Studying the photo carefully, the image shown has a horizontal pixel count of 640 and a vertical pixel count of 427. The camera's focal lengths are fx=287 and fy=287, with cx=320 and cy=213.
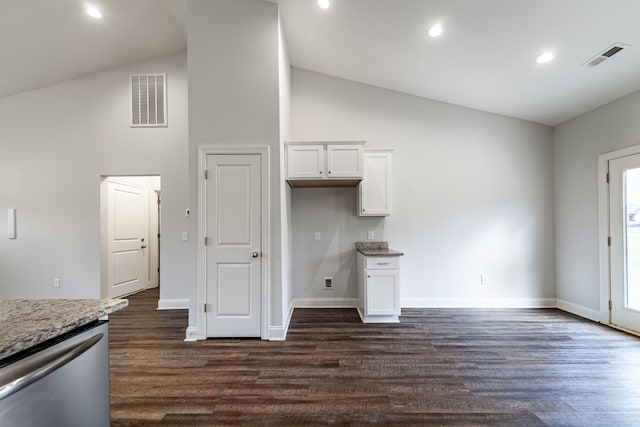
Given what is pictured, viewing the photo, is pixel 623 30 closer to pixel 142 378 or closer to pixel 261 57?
pixel 261 57

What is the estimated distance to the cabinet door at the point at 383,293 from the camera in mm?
3787

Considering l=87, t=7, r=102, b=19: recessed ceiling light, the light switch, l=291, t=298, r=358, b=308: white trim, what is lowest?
l=291, t=298, r=358, b=308: white trim

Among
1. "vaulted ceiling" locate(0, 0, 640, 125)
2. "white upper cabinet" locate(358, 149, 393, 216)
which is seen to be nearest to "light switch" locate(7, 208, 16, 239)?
"vaulted ceiling" locate(0, 0, 640, 125)

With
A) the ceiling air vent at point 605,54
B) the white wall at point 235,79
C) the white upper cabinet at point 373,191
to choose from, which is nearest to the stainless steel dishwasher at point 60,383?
the white wall at point 235,79

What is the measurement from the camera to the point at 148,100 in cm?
471

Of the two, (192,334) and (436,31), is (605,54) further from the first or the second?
(192,334)

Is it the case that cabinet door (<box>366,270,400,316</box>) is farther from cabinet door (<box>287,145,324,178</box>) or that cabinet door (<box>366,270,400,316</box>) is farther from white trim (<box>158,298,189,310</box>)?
white trim (<box>158,298,189,310</box>)

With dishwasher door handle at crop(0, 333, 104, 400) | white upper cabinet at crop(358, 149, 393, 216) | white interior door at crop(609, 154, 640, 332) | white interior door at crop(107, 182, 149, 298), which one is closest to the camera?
dishwasher door handle at crop(0, 333, 104, 400)

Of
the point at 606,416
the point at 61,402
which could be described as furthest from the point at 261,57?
the point at 606,416

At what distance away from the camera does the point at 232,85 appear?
340 centimetres

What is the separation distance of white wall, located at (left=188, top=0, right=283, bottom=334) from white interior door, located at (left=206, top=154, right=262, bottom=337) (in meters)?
0.20

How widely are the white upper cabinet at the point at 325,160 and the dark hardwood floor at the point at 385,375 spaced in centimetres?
196

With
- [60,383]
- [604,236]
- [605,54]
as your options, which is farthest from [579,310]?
[60,383]

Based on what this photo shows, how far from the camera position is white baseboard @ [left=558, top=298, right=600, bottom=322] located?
383cm
